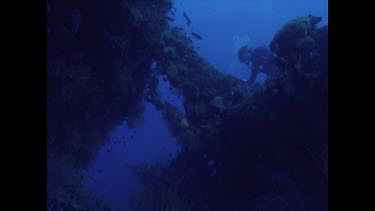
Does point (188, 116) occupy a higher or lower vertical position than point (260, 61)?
lower

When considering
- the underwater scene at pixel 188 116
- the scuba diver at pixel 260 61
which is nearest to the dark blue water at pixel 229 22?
the scuba diver at pixel 260 61

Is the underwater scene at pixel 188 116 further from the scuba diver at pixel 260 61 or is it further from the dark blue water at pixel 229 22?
the dark blue water at pixel 229 22

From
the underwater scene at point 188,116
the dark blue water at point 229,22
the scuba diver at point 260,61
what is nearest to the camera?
the underwater scene at point 188,116

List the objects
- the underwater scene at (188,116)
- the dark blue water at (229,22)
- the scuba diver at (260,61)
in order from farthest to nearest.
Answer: the dark blue water at (229,22) < the scuba diver at (260,61) < the underwater scene at (188,116)

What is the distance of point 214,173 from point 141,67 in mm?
4259

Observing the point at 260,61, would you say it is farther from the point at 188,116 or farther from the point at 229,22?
the point at 229,22

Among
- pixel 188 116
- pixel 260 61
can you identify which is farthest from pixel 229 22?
pixel 188 116

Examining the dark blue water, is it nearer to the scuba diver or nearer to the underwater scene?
the scuba diver

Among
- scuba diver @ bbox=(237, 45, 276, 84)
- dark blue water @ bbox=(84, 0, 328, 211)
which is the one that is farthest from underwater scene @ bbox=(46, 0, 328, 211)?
dark blue water @ bbox=(84, 0, 328, 211)

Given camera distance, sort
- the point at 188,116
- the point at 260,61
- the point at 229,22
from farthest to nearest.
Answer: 1. the point at 229,22
2. the point at 260,61
3. the point at 188,116

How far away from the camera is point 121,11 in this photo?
838cm

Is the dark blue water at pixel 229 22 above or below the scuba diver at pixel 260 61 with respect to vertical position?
above

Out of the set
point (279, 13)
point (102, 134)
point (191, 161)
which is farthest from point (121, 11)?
point (279, 13)

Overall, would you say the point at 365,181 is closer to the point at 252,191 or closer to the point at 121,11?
the point at 252,191
